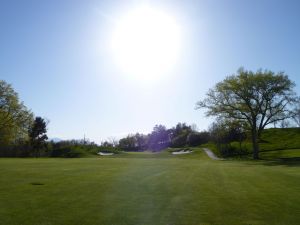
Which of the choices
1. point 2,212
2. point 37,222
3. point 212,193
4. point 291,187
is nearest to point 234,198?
point 212,193

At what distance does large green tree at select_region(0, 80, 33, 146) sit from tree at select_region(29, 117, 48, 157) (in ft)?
95.3

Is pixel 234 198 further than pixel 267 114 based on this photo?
No

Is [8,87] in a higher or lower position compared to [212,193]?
higher

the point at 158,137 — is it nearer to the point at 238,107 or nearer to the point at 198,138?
the point at 198,138

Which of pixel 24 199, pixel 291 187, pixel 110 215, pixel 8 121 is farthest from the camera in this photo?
pixel 8 121

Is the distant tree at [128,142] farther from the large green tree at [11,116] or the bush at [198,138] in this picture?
the large green tree at [11,116]

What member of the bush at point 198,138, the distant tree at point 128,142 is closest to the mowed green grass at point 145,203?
the bush at point 198,138

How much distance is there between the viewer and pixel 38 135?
91.5 meters

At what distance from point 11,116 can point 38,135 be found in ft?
114

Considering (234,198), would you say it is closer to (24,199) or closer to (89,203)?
(89,203)

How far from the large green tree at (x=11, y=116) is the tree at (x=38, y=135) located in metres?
29.0

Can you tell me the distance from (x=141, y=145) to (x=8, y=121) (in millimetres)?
92793

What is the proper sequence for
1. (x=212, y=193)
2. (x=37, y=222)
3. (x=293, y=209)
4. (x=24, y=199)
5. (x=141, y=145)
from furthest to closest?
1. (x=141, y=145)
2. (x=212, y=193)
3. (x=24, y=199)
4. (x=293, y=209)
5. (x=37, y=222)

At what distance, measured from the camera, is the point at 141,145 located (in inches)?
5778
